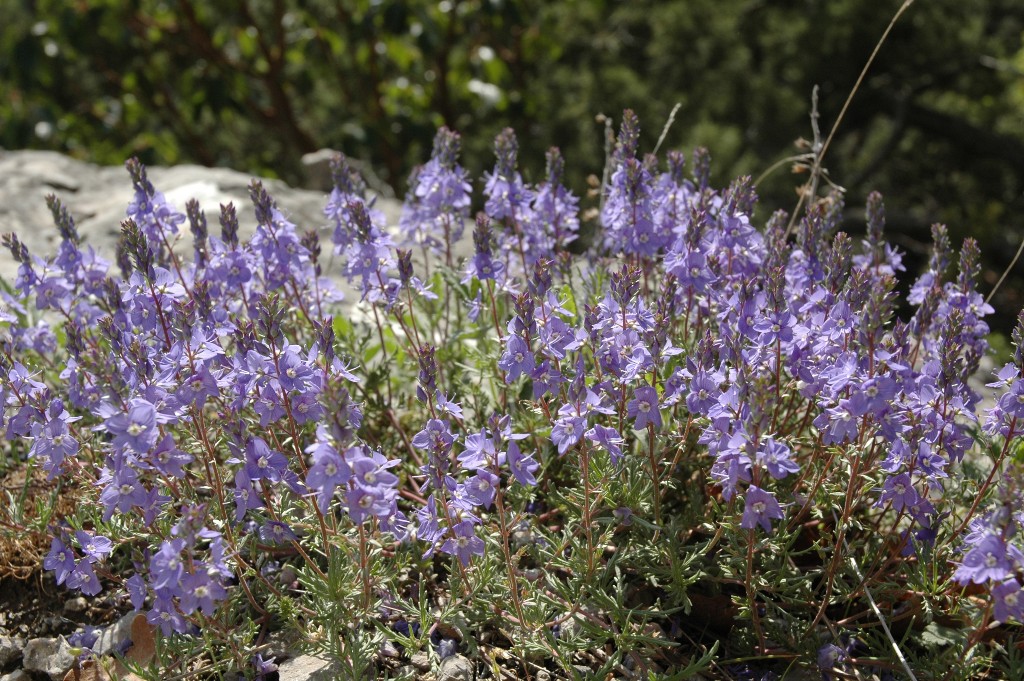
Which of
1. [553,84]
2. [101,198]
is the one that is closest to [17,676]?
[101,198]

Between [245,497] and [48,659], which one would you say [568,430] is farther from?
[48,659]

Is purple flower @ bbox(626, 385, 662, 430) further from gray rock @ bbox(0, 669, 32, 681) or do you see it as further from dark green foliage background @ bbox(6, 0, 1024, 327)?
dark green foliage background @ bbox(6, 0, 1024, 327)

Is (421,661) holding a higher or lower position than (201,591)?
lower

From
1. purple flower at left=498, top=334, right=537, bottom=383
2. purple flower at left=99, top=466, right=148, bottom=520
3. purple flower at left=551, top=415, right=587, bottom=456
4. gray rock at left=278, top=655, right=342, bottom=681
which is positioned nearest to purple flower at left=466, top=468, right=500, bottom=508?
purple flower at left=551, top=415, right=587, bottom=456

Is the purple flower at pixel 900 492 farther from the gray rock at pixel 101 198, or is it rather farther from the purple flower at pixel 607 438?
the gray rock at pixel 101 198

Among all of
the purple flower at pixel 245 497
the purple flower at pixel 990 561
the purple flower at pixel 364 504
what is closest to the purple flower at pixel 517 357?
the purple flower at pixel 364 504

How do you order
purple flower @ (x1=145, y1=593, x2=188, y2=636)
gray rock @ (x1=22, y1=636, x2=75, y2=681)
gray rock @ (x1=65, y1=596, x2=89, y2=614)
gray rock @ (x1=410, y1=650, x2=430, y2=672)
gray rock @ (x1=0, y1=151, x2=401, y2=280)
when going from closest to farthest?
purple flower @ (x1=145, y1=593, x2=188, y2=636) → gray rock @ (x1=410, y1=650, x2=430, y2=672) → gray rock @ (x1=22, y1=636, x2=75, y2=681) → gray rock @ (x1=65, y1=596, x2=89, y2=614) → gray rock @ (x1=0, y1=151, x2=401, y2=280)
